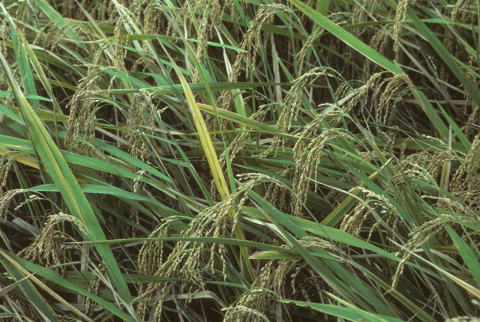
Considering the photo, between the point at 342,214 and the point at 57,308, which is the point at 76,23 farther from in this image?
the point at 342,214

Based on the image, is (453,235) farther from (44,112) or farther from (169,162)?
(44,112)

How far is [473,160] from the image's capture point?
4.17ft

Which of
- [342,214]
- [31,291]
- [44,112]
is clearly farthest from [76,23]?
[342,214]

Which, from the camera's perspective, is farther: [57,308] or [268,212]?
[57,308]

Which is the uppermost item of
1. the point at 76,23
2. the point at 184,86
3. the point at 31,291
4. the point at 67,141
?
the point at 76,23

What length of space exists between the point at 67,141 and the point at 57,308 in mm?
440

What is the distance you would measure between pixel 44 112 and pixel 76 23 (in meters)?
0.38

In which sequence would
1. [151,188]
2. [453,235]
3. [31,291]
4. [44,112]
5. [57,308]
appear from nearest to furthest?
[453,235]
[31,291]
[57,308]
[44,112]
[151,188]

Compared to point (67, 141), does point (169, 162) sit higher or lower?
lower

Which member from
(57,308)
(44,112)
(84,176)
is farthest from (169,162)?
(57,308)

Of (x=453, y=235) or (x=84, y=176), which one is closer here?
(x=453, y=235)

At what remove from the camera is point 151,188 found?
149 centimetres

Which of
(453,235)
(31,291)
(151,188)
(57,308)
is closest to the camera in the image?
(453,235)

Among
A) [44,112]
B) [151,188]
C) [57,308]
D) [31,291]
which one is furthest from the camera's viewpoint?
[151,188]
